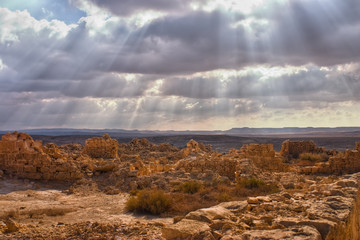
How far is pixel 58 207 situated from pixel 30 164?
5.60 meters

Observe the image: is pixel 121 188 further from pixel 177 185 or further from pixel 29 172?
pixel 29 172

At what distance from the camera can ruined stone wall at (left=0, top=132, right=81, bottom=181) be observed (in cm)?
1360

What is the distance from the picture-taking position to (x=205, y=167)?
51.6 ft

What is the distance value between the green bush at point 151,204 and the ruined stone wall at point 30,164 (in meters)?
6.01

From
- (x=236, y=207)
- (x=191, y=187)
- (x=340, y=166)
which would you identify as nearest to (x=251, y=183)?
(x=191, y=187)

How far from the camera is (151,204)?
8352 mm

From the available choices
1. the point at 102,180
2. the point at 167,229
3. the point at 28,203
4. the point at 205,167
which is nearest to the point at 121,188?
the point at 102,180

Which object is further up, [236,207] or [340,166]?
[236,207]

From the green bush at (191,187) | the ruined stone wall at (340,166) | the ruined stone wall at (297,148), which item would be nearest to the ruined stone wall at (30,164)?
the green bush at (191,187)

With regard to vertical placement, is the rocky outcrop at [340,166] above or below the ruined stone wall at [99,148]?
below

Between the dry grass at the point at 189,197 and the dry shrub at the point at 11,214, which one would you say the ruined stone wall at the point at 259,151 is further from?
the dry shrub at the point at 11,214

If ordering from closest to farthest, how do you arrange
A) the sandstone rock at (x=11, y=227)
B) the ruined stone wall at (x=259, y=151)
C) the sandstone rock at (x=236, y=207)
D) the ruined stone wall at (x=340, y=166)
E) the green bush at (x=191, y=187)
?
the sandstone rock at (x=236, y=207) → the sandstone rock at (x=11, y=227) → the green bush at (x=191, y=187) → the ruined stone wall at (x=340, y=166) → the ruined stone wall at (x=259, y=151)

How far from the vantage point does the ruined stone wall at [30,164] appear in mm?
13602

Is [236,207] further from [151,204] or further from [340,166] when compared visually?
[340,166]
